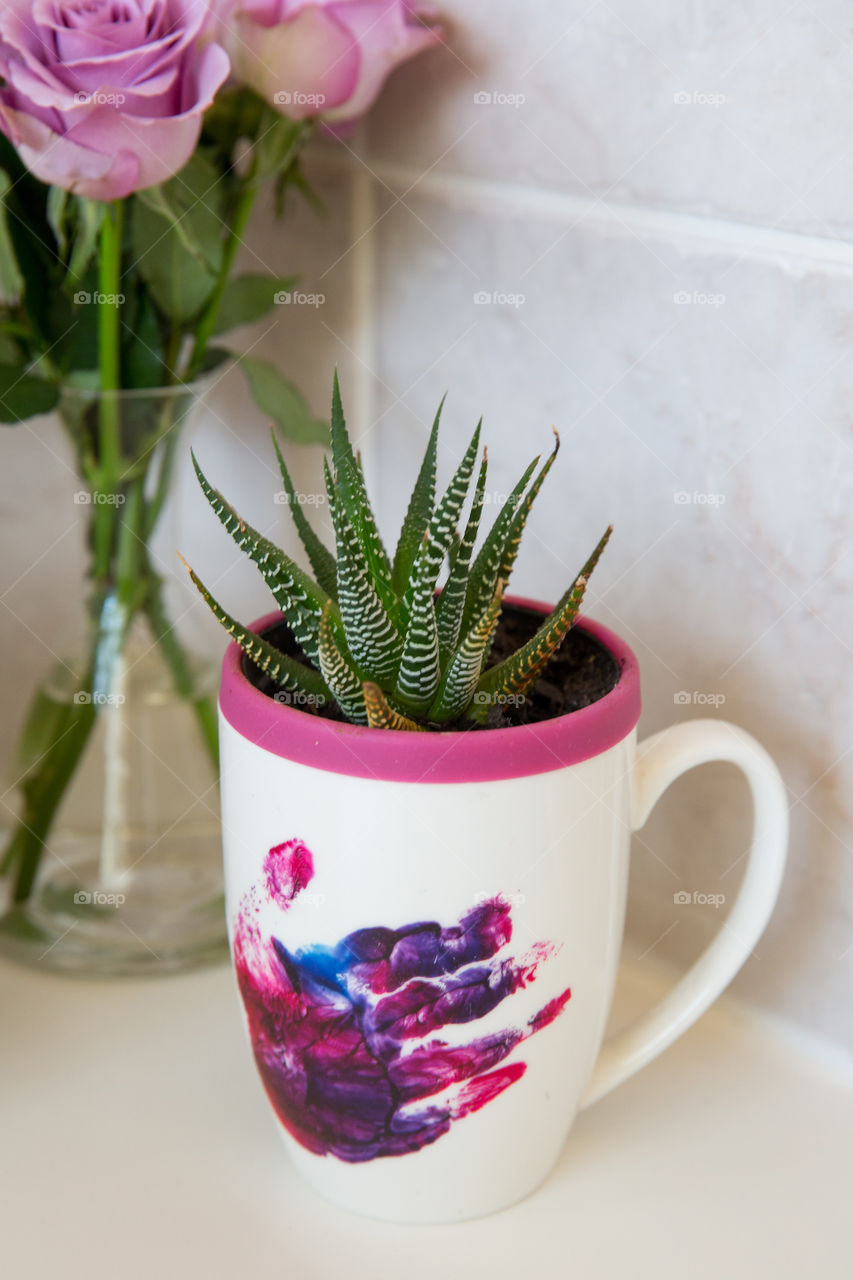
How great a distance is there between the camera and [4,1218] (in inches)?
14.9

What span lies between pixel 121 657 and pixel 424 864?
218 millimetres

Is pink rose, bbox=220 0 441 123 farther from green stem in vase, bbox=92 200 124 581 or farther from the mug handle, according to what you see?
the mug handle

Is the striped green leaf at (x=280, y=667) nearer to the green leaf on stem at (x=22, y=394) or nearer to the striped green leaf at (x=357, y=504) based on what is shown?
the striped green leaf at (x=357, y=504)

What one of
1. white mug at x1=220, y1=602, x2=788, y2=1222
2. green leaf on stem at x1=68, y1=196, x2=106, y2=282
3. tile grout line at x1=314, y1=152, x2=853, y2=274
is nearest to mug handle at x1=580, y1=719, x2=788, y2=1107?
white mug at x1=220, y1=602, x2=788, y2=1222

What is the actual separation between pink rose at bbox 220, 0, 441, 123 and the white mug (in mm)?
203

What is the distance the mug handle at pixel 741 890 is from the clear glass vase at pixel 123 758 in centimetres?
17

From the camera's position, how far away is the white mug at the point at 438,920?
1.07ft

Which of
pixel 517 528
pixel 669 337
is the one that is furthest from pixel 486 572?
pixel 669 337

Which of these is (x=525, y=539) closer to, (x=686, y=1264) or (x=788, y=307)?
(x=788, y=307)

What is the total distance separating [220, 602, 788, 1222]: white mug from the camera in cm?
33

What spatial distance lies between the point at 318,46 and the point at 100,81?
8 centimetres

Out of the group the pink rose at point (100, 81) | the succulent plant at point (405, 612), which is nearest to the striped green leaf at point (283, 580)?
the succulent plant at point (405, 612)

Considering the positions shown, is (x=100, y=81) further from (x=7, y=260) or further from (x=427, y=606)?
(x=427, y=606)

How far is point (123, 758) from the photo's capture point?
1.70ft
